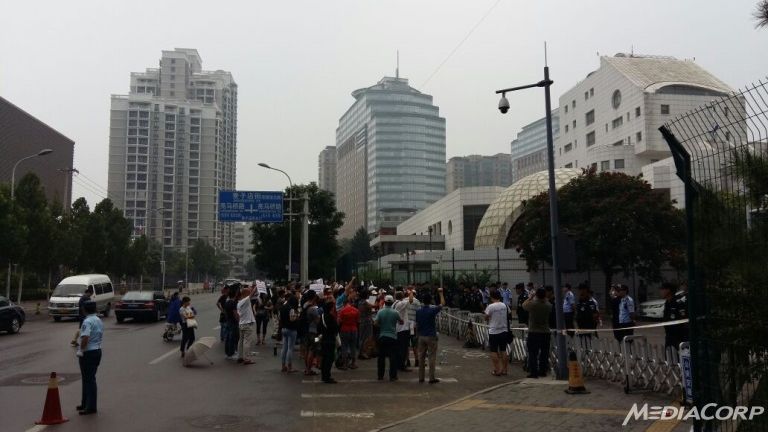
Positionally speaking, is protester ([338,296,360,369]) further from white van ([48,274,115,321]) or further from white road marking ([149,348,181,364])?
white van ([48,274,115,321])

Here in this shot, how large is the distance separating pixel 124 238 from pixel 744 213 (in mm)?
61477

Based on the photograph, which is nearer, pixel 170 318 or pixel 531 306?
pixel 531 306

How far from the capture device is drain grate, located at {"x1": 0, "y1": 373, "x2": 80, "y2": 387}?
37.3 feet

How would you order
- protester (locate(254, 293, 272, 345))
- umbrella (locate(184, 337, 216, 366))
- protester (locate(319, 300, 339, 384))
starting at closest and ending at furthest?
protester (locate(319, 300, 339, 384)) → umbrella (locate(184, 337, 216, 366)) → protester (locate(254, 293, 272, 345))

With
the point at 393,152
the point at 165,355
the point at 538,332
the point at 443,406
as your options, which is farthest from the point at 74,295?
the point at 393,152

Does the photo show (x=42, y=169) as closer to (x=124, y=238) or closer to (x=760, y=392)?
(x=124, y=238)

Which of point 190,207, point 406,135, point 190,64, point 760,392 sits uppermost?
point 190,64

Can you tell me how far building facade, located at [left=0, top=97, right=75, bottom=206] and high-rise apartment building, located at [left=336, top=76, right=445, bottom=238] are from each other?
6172 cm

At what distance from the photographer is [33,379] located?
466 inches

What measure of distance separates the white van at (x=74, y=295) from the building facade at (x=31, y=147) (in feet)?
197

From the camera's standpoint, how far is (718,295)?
539 cm

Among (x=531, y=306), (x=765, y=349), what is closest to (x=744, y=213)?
(x=765, y=349)

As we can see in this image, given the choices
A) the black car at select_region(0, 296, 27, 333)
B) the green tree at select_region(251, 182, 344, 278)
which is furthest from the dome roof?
the black car at select_region(0, 296, 27, 333)

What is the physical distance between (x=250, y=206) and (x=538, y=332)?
76.3ft
